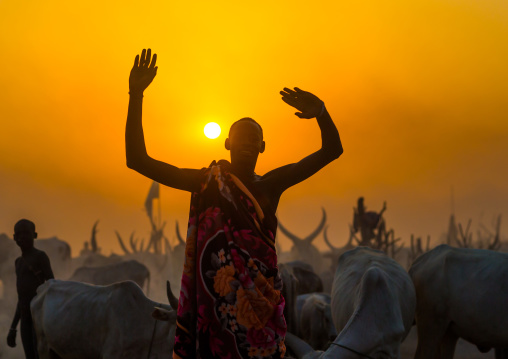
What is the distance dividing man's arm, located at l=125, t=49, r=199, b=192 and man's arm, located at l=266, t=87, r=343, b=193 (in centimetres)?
39

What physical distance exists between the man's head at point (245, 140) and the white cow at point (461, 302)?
15.5 feet

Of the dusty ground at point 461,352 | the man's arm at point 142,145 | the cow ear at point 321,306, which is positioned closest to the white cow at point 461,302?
the cow ear at point 321,306

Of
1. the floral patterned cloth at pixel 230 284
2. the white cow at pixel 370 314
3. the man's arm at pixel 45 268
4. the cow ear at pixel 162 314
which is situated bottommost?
the man's arm at pixel 45 268

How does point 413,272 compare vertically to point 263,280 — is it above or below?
below

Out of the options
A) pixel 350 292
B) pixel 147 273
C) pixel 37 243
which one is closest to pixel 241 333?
pixel 350 292

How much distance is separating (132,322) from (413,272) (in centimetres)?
294

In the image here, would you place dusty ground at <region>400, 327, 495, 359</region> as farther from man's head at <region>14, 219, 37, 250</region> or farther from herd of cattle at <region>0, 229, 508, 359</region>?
man's head at <region>14, 219, 37, 250</region>

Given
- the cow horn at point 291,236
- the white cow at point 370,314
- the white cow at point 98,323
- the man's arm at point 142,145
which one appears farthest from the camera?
the cow horn at point 291,236

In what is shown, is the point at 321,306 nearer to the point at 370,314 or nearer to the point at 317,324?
the point at 317,324

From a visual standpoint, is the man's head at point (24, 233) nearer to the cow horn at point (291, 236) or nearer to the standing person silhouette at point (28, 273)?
the standing person silhouette at point (28, 273)

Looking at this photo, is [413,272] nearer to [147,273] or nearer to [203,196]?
[203,196]

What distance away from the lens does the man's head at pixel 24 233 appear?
7812 millimetres

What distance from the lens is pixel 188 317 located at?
10.5 feet

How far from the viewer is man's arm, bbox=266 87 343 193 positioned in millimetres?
3340
